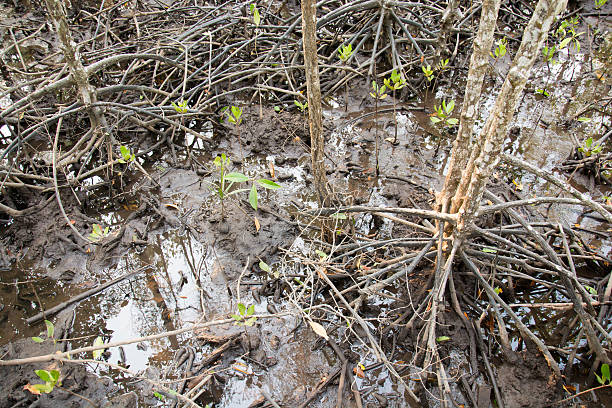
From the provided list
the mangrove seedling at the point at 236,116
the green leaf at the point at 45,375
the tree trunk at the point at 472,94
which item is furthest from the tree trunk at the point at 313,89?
the green leaf at the point at 45,375

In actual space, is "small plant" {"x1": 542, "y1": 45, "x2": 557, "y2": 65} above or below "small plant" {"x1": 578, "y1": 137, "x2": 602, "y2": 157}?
above

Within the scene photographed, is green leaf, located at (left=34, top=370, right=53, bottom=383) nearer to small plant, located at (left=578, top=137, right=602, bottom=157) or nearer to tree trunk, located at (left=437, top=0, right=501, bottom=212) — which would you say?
tree trunk, located at (left=437, top=0, right=501, bottom=212)

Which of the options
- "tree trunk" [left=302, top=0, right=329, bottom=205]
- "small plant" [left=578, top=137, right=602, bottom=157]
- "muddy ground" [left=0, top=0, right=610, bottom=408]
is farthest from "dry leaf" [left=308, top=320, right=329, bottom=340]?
"small plant" [left=578, top=137, right=602, bottom=157]

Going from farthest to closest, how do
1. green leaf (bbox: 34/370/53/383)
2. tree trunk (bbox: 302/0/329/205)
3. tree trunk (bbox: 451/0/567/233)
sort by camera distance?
tree trunk (bbox: 302/0/329/205) < green leaf (bbox: 34/370/53/383) < tree trunk (bbox: 451/0/567/233)

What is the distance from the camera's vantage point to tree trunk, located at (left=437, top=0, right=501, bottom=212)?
209 centimetres

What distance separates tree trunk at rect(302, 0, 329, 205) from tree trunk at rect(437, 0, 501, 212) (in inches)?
33.6

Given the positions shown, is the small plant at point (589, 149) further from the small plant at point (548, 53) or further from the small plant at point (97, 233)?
the small plant at point (97, 233)

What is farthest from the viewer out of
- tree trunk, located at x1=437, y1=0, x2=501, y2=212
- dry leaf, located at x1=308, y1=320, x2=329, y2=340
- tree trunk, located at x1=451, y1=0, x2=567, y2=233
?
dry leaf, located at x1=308, y1=320, x2=329, y2=340

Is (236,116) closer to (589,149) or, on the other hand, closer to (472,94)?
(472,94)

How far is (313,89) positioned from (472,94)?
0.96 metres

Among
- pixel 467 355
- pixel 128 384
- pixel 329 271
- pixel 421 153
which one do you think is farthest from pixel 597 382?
pixel 128 384

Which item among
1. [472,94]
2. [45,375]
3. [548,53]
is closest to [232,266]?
[45,375]

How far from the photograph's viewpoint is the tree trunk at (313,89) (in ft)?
7.63

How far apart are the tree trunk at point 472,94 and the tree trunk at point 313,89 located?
854 millimetres
